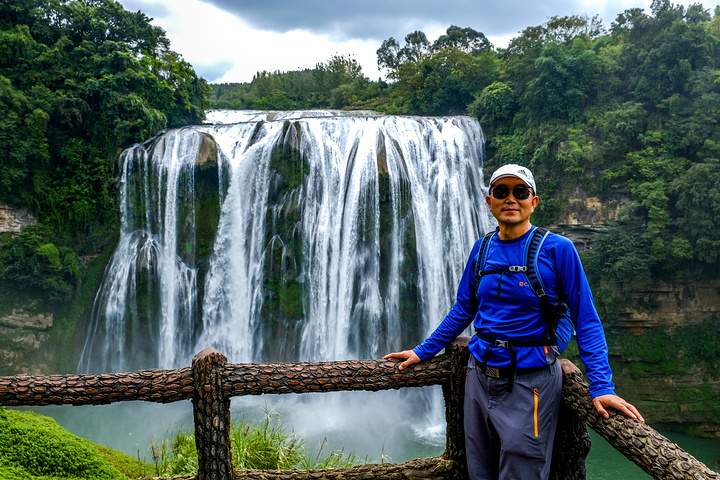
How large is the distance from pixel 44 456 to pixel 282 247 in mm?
9855

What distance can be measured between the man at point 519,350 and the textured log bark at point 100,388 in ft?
5.19

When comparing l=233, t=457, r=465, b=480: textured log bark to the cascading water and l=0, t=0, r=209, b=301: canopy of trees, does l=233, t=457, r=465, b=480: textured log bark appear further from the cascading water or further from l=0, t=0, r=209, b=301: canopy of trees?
l=0, t=0, r=209, b=301: canopy of trees

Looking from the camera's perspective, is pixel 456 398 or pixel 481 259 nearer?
pixel 481 259

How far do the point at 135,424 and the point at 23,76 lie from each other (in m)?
11.1

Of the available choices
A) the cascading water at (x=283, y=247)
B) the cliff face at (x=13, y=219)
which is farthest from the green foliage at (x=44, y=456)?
the cliff face at (x=13, y=219)

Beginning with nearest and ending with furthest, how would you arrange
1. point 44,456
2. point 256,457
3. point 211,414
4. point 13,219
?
point 211,414, point 44,456, point 256,457, point 13,219

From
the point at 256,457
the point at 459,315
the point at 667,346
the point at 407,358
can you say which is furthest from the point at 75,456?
the point at 667,346

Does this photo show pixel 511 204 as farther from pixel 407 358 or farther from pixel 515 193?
pixel 407 358

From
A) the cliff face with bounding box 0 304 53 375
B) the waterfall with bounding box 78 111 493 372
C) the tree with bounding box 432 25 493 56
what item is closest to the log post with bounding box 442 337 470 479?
the waterfall with bounding box 78 111 493 372

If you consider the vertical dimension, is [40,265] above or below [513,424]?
below

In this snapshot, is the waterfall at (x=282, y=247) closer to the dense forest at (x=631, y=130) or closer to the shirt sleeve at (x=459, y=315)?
the dense forest at (x=631, y=130)

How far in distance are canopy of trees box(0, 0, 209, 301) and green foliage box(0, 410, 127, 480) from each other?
11290mm

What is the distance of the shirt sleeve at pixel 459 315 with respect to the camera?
249 cm

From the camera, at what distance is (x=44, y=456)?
367cm
